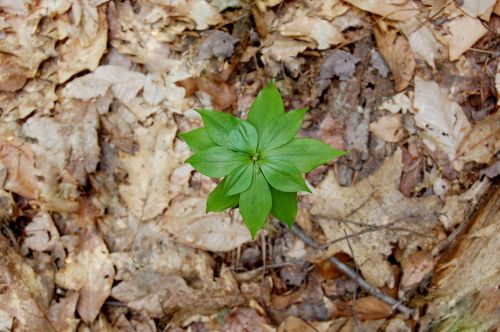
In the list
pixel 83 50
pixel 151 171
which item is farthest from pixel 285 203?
pixel 83 50

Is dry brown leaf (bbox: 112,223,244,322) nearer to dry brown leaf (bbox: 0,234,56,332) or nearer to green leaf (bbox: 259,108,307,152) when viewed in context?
dry brown leaf (bbox: 0,234,56,332)

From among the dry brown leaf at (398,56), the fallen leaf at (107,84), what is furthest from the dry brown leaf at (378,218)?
the fallen leaf at (107,84)

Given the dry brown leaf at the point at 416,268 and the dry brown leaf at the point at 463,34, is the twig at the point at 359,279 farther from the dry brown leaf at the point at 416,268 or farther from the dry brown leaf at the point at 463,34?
the dry brown leaf at the point at 463,34

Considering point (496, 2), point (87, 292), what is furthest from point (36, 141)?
point (496, 2)

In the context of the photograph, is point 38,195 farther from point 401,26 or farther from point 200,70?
point 401,26

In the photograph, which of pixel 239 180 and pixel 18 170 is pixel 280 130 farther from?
pixel 18 170

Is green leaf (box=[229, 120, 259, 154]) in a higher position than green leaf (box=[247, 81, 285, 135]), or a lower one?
lower

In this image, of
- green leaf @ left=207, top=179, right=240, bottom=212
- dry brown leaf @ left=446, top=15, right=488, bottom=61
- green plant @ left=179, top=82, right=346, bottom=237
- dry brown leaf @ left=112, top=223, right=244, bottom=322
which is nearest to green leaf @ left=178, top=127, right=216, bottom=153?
green plant @ left=179, top=82, right=346, bottom=237
